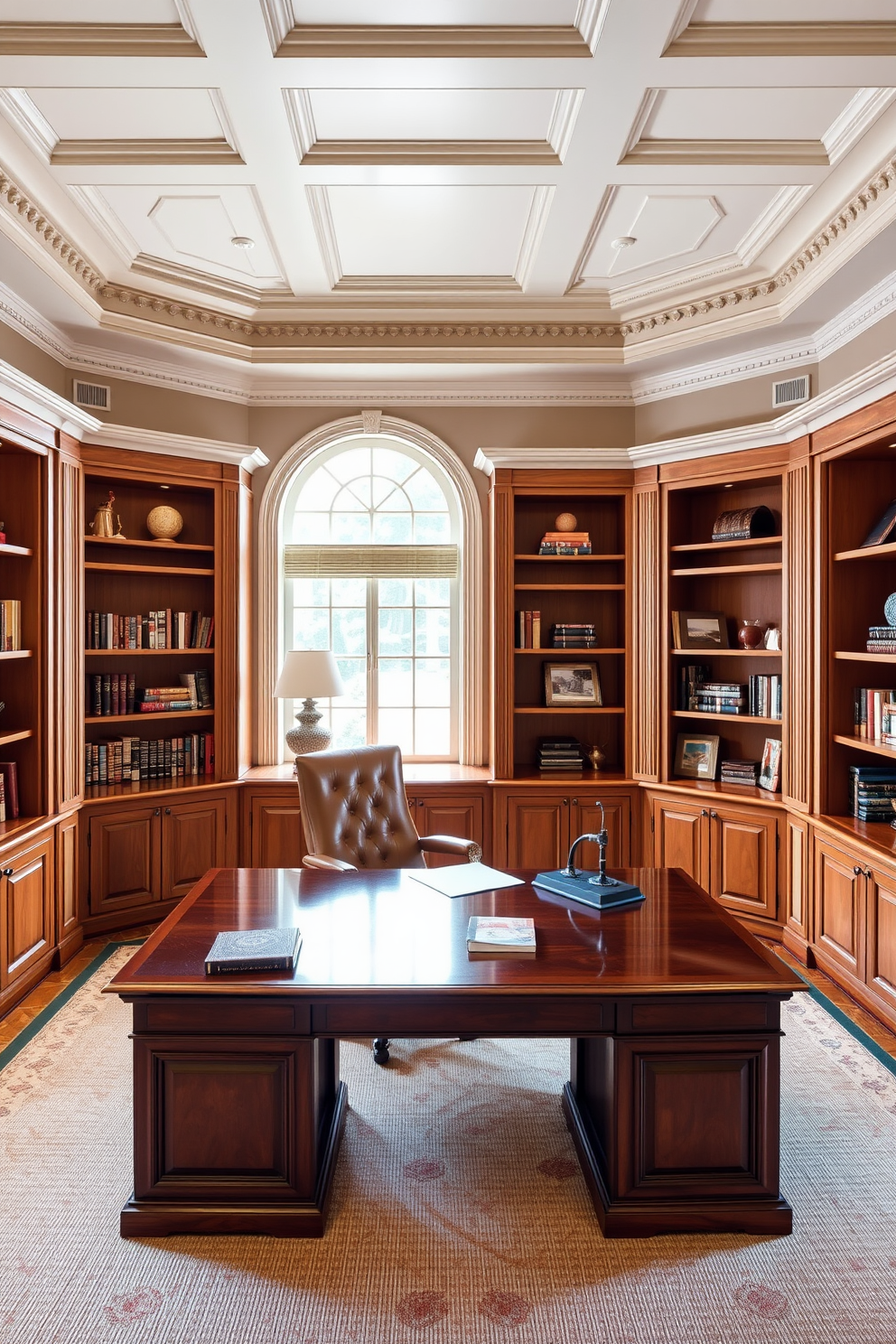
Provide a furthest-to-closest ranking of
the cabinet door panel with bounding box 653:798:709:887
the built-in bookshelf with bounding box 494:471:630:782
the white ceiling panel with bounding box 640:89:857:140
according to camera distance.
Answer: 1. the built-in bookshelf with bounding box 494:471:630:782
2. the cabinet door panel with bounding box 653:798:709:887
3. the white ceiling panel with bounding box 640:89:857:140

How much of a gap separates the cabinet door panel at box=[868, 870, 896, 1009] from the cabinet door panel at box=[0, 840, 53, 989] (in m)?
3.45

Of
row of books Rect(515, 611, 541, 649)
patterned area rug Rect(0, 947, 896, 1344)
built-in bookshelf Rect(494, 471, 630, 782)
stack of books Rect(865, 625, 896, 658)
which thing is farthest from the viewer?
built-in bookshelf Rect(494, 471, 630, 782)

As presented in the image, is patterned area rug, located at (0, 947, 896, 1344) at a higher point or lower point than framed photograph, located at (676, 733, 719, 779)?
lower

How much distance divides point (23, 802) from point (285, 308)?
9.04 ft

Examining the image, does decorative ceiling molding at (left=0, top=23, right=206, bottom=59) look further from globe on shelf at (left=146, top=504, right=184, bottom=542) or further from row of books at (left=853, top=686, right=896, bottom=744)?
row of books at (left=853, top=686, right=896, bottom=744)

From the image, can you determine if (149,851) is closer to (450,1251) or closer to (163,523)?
(163,523)

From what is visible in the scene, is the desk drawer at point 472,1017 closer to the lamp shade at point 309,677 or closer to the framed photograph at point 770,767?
the lamp shade at point 309,677

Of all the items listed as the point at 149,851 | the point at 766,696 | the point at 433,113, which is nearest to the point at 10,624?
the point at 149,851

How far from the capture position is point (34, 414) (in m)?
3.46

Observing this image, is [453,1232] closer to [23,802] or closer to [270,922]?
[270,922]

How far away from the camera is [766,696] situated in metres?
4.19

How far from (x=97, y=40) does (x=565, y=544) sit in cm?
301

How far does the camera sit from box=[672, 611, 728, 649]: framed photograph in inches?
174

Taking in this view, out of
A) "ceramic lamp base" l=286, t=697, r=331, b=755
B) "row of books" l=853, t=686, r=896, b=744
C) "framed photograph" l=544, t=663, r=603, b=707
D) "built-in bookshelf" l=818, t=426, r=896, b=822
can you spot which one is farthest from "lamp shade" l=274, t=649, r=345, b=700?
"row of books" l=853, t=686, r=896, b=744
